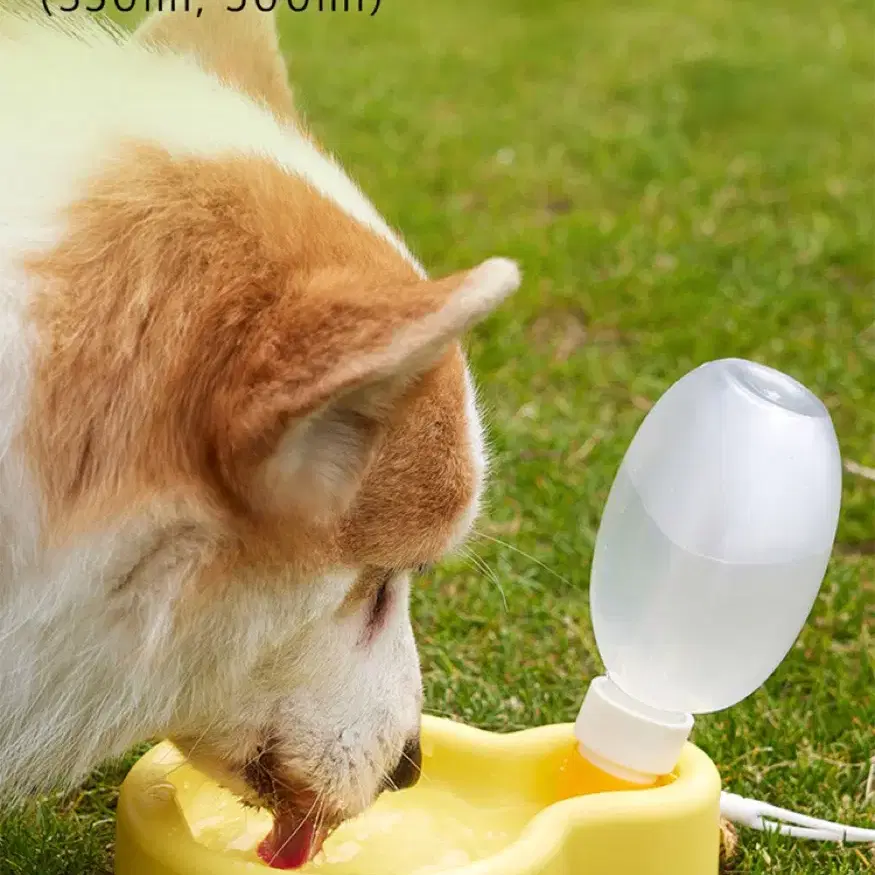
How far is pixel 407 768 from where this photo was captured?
2002 millimetres

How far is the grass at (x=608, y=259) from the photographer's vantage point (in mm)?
2617

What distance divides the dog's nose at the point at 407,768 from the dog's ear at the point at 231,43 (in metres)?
0.93

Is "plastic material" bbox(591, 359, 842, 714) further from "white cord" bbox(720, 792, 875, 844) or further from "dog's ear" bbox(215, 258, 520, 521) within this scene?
"dog's ear" bbox(215, 258, 520, 521)

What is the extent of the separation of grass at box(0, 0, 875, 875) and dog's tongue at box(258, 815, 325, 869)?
403mm

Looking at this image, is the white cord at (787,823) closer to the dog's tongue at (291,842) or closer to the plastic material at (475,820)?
the plastic material at (475,820)

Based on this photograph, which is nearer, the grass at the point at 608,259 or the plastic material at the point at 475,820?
the plastic material at the point at 475,820

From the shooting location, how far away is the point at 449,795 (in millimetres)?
2209

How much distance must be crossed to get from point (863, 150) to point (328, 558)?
4.90 meters

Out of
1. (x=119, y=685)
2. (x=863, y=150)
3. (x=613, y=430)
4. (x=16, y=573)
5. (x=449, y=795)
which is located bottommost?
(x=863, y=150)

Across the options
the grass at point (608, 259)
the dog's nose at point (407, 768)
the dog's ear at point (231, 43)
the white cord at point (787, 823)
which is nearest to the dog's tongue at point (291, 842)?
the dog's nose at point (407, 768)

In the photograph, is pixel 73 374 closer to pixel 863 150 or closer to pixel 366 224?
pixel 366 224

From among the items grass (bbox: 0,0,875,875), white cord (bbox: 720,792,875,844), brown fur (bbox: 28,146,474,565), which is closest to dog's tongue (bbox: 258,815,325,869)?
grass (bbox: 0,0,875,875)

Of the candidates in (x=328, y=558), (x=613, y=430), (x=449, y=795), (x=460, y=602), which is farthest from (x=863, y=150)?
(x=328, y=558)

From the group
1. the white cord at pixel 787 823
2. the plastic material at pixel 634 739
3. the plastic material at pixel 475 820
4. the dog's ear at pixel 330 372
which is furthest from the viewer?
the white cord at pixel 787 823
